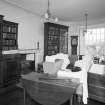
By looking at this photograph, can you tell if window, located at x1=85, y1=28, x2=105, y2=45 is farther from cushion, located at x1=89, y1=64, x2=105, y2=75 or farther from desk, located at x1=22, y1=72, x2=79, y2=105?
desk, located at x1=22, y1=72, x2=79, y2=105

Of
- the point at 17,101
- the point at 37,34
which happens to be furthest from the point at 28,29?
the point at 17,101

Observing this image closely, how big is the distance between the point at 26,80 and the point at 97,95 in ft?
5.00

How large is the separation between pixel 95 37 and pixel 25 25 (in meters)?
4.19

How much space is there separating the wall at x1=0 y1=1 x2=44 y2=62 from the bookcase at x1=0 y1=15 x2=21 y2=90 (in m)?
0.29

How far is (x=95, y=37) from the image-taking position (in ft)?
22.3

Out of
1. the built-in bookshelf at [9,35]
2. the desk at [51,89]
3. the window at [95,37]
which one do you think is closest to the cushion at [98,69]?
the desk at [51,89]

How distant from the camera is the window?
21.4 feet

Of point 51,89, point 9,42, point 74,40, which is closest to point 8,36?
point 9,42

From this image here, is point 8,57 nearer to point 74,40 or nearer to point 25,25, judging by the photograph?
point 25,25

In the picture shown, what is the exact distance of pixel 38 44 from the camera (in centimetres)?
537

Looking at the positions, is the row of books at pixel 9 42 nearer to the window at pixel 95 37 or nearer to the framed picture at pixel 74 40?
the framed picture at pixel 74 40

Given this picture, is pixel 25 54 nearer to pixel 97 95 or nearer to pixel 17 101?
pixel 17 101

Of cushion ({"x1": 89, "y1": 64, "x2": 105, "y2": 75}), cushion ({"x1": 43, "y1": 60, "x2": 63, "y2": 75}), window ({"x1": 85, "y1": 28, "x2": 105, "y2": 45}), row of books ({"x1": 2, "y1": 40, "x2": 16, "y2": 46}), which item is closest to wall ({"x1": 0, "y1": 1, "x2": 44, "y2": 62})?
row of books ({"x1": 2, "y1": 40, "x2": 16, "y2": 46})

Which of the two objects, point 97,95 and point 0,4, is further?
point 0,4
